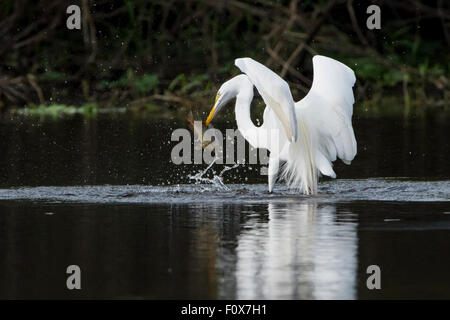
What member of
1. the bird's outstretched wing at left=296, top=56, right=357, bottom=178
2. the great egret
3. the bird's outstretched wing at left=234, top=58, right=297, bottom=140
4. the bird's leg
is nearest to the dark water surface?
the bird's leg

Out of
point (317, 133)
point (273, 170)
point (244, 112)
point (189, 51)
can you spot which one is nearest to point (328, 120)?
point (317, 133)

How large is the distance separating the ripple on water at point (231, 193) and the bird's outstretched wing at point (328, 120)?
404mm

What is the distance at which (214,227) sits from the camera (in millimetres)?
8234

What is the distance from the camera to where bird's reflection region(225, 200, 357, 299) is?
6.00 m

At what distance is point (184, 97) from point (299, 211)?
38.6 ft

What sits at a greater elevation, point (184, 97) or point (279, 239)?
point (184, 97)

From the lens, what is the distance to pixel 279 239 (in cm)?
761

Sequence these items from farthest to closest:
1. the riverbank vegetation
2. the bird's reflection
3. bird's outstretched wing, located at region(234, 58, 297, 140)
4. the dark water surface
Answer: the riverbank vegetation
bird's outstretched wing, located at region(234, 58, 297, 140)
the dark water surface
the bird's reflection

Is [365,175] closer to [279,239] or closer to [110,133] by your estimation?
[279,239]

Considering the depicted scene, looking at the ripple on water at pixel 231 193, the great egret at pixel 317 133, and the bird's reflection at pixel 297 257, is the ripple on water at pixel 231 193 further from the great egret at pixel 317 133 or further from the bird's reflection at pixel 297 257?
the bird's reflection at pixel 297 257

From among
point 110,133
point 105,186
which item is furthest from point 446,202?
point 110,133

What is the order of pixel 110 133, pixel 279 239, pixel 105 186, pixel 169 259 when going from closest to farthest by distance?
pixel 169 259 < pixel 279 239 < pixel 105 186 < pixel 110 133

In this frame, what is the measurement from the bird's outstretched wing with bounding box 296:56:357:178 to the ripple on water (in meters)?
0.40

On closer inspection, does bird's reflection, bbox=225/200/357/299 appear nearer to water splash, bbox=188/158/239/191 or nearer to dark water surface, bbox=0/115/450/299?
dark water surface, bbox=0/115/450/299
